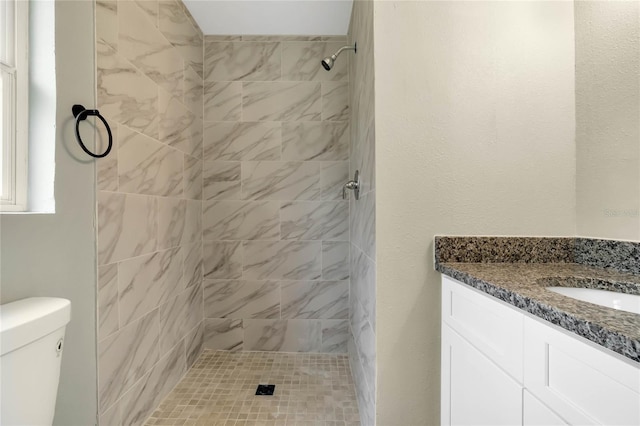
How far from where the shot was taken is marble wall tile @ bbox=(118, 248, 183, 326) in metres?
1.44

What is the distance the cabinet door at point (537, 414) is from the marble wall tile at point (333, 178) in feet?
5.85

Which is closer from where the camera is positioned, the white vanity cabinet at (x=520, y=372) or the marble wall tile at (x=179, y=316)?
the white vanity cabinet at (x=520, y=372)

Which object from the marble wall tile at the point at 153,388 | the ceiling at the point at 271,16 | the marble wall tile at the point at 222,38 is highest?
the ceiling at the point at 271,16

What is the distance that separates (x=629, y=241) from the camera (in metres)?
1.03

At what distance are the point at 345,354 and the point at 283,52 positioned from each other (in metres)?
2.31

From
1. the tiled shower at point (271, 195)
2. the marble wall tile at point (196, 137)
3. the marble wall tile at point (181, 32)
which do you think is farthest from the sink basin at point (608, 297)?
the marble wall tile at point (181, 32)

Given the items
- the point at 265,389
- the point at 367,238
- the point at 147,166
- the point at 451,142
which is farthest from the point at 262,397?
the point at 451,142

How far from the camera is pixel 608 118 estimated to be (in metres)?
1.11

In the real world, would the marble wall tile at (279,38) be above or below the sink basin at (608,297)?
above

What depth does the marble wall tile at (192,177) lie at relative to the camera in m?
2.09

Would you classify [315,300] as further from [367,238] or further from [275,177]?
[367,238]

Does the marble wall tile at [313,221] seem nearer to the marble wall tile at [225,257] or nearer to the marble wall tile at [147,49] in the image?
the marble wall tile at [225,257]

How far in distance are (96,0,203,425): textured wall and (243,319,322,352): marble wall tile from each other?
0.41 meters

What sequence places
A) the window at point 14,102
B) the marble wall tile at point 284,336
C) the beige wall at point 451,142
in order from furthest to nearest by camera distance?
the marble wall tile at point 284,336 → the beige wall at point 451,142 → the window at point 14,102
